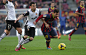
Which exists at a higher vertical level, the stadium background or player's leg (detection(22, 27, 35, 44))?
player's leg (detection(22, 27, 35, 44))

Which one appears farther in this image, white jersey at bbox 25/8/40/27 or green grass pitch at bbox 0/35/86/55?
white jersey at bbox 25/8/40/27

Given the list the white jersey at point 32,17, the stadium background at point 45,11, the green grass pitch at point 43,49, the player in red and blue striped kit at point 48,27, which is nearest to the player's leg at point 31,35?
the white jersey at point 32,17

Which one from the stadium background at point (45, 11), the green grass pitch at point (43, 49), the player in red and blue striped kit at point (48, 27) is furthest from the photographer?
the stadium background at point (45, 11)

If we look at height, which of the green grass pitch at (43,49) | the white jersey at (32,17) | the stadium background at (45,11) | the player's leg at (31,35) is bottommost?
the stadium background at (45,11)

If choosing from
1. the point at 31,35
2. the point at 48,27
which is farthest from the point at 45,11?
the point at 31,35

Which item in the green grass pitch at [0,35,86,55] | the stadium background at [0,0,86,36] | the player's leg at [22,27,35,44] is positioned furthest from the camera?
the stadium background at [0,0,86,36]

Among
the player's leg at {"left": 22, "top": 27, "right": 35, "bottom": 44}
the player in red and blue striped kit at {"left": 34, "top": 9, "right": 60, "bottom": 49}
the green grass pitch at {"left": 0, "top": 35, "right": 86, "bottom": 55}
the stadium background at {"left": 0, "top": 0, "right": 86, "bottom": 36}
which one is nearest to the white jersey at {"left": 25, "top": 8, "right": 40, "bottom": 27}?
the player's leg at {"left": 22, "top": 27, "right": 35, "bottom": 44}

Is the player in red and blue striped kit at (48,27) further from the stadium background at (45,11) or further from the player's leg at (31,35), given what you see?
the stadium background at (45,11)

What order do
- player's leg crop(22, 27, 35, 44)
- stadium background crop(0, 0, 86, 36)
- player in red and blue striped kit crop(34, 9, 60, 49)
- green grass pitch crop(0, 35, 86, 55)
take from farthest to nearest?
stadium background crop(0, 0, 86, 36)
player in red and blue striped kit crop(34, 9, 60, 49)
player's leg crop(22, 27, 35, 44)
green grass pitch crop(0, 35, 86, 55)

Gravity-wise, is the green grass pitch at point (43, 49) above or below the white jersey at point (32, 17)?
below

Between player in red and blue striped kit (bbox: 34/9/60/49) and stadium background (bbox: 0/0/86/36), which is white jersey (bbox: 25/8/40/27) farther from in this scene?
stadium background (bbox: 0/0/86/36)

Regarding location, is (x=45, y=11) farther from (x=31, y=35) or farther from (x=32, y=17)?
(x=31, y=35)

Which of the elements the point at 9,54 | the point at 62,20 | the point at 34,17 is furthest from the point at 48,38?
the point at 62,20

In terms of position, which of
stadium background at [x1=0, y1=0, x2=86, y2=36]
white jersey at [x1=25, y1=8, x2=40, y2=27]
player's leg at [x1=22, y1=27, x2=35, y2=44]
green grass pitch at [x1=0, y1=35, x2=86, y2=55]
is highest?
white jersey at [x1=25, y1=8, x2=40, y2=27]
